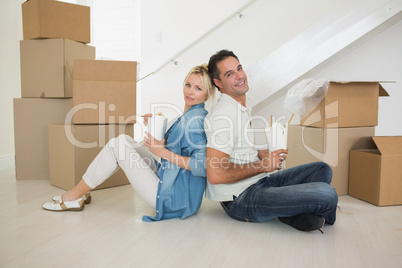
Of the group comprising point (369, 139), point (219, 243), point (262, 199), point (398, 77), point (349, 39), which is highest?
point (349, 39)

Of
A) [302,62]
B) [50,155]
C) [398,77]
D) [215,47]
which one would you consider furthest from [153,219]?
[398,77]

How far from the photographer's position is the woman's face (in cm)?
163

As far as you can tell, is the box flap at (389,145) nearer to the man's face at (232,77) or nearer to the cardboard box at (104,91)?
the man's face at (232,77)

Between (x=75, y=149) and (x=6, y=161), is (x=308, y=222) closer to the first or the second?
(x=75, y=149)

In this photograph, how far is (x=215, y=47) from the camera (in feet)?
11.5

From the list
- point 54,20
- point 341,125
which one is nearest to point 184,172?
point 341,125

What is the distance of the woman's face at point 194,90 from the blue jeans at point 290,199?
47cm

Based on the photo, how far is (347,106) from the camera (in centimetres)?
211

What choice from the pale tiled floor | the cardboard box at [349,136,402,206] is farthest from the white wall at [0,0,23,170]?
the cardboard box at [349,136,402,206]

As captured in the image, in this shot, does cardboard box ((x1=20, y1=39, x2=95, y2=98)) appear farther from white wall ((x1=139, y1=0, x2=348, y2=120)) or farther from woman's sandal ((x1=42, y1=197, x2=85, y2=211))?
white wall ((x1=139, y1=0, x2=348, y2=120))

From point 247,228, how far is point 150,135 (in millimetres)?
604

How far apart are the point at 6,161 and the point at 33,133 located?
65cm

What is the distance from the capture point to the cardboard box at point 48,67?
2467mm

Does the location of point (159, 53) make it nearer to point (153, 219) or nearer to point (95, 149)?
point (95, 149)
